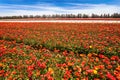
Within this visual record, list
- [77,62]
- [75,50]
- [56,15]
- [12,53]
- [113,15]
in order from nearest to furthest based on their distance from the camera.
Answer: [77,62]
[12,53]
[75,50]
[113,15]
[56,15]

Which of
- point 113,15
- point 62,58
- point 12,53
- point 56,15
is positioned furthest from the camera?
point 56,15

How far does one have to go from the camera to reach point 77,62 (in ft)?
18.0

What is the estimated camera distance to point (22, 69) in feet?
16.5

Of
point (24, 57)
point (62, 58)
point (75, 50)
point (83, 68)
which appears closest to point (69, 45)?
point (75, 50)

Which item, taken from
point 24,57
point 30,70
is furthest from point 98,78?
point 24,57

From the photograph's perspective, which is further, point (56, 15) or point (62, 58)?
point (56, 15)

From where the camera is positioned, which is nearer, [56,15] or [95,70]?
[95,70]

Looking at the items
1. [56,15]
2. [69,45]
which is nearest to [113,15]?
[56,15]

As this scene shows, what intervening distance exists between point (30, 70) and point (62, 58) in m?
1.70

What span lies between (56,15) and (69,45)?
262 feet

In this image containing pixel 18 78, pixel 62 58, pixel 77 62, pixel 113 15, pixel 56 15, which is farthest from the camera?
pixel 56 15

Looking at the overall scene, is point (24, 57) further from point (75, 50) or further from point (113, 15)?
point (113, 15)

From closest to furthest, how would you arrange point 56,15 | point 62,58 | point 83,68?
point 83,68 → point 62,58 → point 56,15

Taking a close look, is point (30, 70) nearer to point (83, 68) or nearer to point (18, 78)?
point (18, 78)
